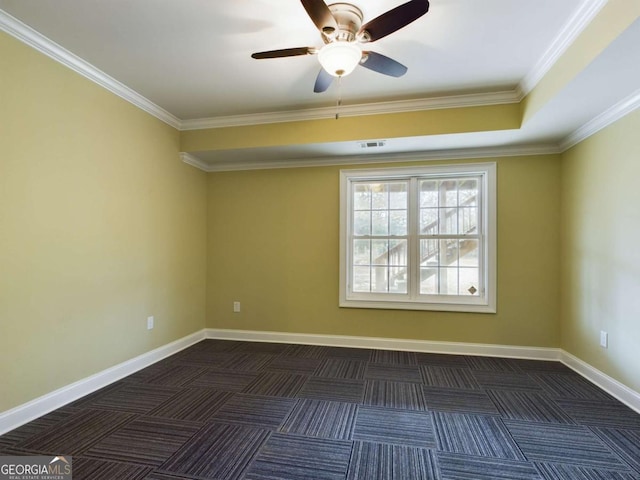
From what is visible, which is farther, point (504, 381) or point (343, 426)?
point (504, 381)

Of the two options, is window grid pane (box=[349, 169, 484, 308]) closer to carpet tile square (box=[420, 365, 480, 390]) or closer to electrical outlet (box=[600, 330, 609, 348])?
carpet tile square (box=[420, 365, 480, 390])

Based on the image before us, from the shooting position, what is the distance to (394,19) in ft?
5.41

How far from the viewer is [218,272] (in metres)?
4.28

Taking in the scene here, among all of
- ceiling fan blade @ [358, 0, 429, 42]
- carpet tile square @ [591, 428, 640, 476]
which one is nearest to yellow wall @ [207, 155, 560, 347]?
carpet tile square @ [591, 428, 640, 476]

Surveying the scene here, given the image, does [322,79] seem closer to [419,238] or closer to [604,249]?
[419,238]

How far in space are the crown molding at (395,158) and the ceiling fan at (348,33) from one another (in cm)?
170

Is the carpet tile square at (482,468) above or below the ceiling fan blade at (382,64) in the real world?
below

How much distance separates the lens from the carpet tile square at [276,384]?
2.67m

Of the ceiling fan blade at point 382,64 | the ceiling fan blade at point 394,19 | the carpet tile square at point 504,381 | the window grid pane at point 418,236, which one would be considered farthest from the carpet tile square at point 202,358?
the ceiling fan blade at point 394,19

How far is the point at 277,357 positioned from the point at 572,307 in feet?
10.1

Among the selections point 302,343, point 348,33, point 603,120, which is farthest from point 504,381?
point 348,33

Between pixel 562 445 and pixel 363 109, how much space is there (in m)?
3.05

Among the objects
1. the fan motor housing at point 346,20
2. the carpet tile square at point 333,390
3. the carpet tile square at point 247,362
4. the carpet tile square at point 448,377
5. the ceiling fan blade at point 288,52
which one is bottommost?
the carpet tile square at point 247,362

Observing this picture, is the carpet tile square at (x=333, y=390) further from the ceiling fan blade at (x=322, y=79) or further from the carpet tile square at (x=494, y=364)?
the ceiling fan blade at (x=322, y=79)
